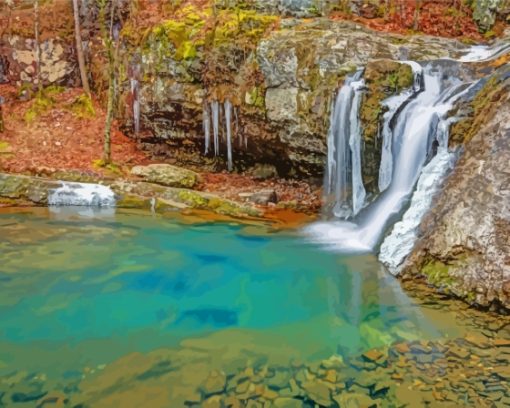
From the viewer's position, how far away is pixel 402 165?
7234mm

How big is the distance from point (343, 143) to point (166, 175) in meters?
3.83

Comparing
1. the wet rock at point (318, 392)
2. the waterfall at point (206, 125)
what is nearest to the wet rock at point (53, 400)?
the wet rock at point (318, 392)

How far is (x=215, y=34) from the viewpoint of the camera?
1004cm

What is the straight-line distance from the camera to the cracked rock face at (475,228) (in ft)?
14.5

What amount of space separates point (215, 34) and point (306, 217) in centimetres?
483

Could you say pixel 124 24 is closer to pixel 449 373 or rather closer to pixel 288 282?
pixel 288 282

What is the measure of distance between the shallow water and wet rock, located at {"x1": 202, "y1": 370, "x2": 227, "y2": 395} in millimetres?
143

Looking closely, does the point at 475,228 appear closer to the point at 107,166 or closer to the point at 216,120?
the point at 216,120

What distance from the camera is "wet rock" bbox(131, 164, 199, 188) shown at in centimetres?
953

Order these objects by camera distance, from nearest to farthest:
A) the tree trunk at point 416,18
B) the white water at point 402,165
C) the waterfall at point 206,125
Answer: the white water at point 402,165, the waterfall at point 206,125, the tree trunk at point 416,18

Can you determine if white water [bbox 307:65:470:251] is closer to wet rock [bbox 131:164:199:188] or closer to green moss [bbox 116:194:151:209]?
green moss [bbox 116:194:151:209]

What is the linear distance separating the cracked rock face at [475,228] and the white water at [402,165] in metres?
1.13

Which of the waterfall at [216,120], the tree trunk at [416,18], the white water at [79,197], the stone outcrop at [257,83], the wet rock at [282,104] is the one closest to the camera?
the white water at [79,197]

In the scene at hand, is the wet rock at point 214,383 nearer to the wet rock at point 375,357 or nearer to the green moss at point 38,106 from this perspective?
the wet rock at point 375,357
